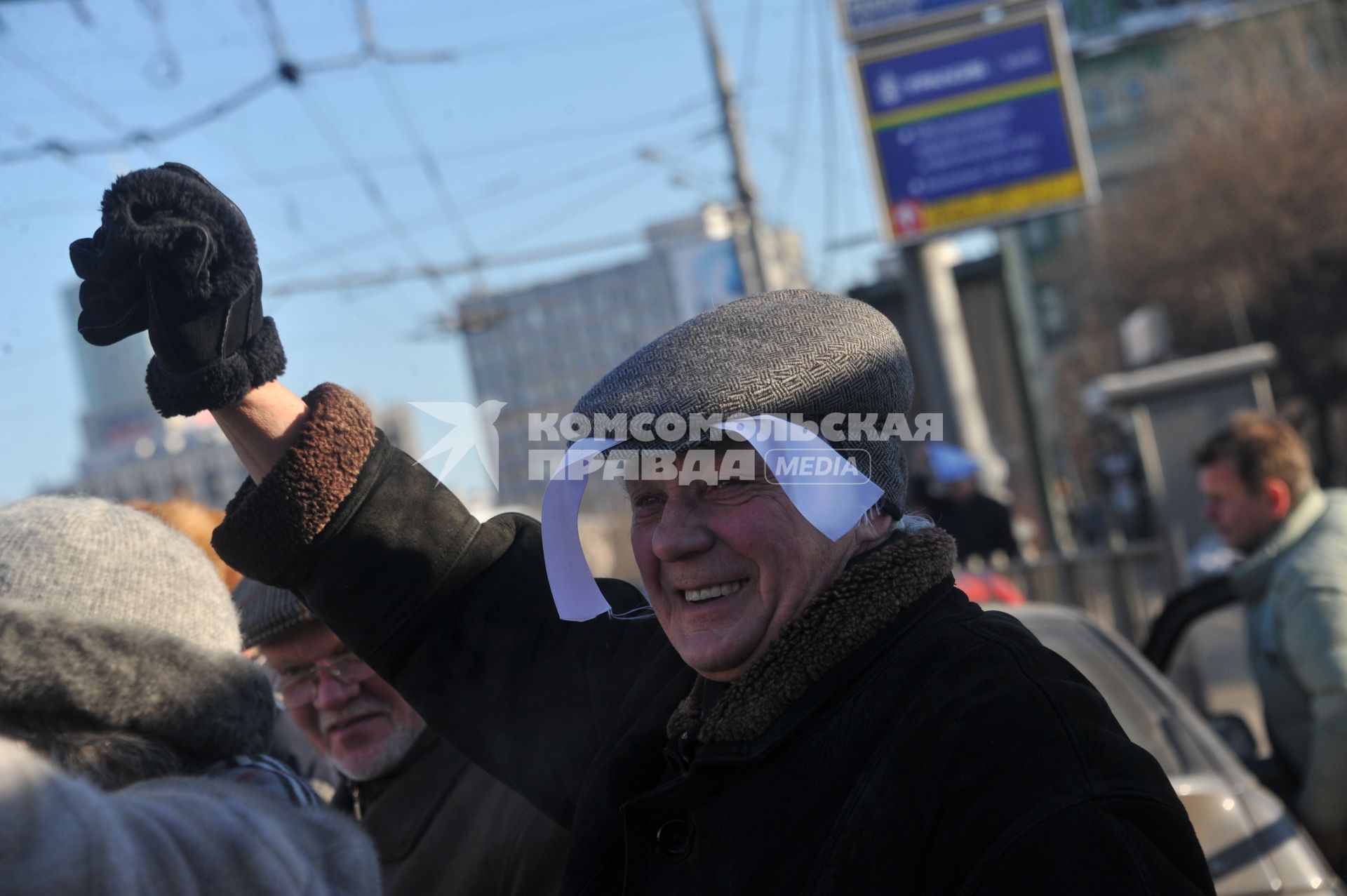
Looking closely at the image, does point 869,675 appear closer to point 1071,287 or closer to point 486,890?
point 486,890

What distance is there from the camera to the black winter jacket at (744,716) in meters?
1.32

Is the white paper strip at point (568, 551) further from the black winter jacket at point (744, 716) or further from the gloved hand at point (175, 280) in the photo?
the gloved hand at point (175, 280)

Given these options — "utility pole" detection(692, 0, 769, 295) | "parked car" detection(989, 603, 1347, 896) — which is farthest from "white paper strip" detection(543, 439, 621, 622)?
"utility pole" detection(692, 0, 769, 295)

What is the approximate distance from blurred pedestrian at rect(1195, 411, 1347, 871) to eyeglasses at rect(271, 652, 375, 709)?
2631mm

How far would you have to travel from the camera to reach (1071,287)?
129 feet

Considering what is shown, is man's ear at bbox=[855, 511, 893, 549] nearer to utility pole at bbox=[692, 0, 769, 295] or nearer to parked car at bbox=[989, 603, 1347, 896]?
parked car at bbox=[989, 603, 1347, 896]

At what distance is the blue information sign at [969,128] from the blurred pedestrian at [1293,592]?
6410 millimetres

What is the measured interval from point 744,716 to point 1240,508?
313 centimetres

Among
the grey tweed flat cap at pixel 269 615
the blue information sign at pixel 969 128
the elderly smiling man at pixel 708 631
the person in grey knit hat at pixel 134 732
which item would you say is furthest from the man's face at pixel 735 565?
the blue information sign at pixel 969 128

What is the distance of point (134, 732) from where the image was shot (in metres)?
1.62

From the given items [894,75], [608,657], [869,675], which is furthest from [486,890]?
[894,75]

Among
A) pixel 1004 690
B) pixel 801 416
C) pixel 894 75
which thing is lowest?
pixel 1004 690

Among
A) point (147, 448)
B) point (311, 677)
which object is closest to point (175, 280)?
point (311, 677)

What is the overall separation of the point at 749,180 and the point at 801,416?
13639 mm
